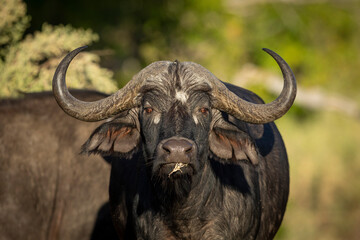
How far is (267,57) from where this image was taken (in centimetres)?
1980

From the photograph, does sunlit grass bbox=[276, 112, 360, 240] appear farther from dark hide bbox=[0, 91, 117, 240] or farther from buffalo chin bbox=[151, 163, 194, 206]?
buffalo chin bbox=[151, 163, 194, 206]

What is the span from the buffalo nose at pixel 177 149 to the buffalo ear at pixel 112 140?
32.1 inches

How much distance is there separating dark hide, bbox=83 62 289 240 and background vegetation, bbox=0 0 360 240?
364 cm

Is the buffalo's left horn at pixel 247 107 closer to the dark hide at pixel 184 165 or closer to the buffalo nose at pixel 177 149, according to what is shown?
the dark hide at pixel 184 165

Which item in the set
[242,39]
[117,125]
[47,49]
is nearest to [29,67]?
[47,49]

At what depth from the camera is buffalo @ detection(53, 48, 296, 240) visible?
5328 millimetres

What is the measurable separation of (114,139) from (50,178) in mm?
1870

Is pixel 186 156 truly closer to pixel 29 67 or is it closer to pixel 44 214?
pixel 44 214

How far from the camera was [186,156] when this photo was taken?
4.93 metres

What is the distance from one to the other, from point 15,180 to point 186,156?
2838mm

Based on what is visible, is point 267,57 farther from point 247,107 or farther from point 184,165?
point 184,165

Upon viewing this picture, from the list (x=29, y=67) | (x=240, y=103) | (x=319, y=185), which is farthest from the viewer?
(x=319, y=185)

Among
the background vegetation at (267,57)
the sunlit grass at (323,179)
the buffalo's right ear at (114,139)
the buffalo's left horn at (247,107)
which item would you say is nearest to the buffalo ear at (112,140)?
the buffalo's right ear at (114,139)

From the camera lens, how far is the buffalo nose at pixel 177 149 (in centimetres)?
490
